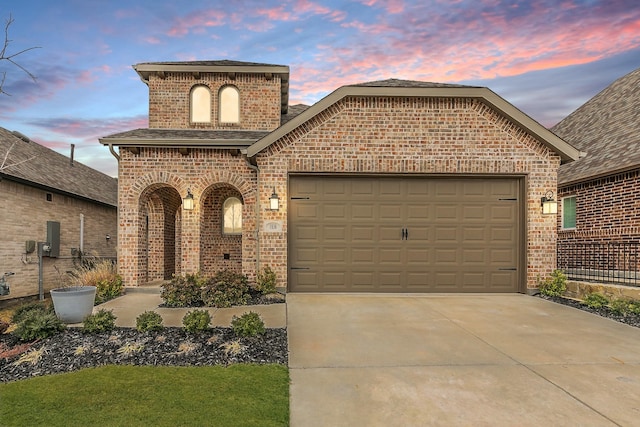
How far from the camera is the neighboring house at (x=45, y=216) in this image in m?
11.5

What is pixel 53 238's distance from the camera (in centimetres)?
1323

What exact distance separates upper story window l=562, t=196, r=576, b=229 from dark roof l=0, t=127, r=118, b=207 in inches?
690

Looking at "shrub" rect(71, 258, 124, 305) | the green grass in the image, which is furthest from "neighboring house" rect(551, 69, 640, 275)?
"shrub" rect(71, 258, 124, 305)

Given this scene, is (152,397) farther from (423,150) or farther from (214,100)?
(214,100)

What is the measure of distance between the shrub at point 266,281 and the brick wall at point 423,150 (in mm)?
1004

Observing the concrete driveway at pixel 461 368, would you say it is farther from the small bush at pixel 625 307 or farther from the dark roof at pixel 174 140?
the dark roof at pixel 174 140

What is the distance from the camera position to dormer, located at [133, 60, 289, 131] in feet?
40.9

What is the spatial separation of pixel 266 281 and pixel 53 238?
381 inches

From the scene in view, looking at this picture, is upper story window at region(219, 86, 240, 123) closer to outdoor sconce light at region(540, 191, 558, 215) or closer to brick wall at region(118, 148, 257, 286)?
brick wall at region(118, 148, 257, 286)

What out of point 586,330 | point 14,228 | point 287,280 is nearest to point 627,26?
point 586,330

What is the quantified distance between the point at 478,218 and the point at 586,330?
4.03 metres

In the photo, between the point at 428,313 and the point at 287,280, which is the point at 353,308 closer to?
the point at 428,313

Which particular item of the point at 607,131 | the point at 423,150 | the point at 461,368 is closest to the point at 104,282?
the point at 461,368

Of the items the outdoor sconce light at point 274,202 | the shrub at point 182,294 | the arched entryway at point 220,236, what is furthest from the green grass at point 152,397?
the arched entryway at point 220,236
